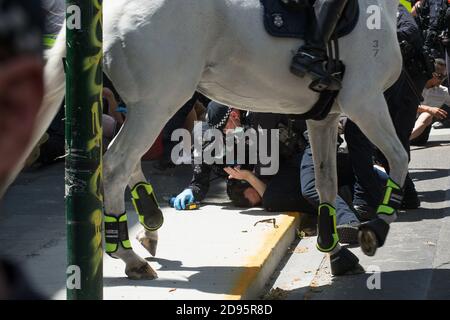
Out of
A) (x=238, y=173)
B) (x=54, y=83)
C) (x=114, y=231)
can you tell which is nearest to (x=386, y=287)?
(x=114, y=231)

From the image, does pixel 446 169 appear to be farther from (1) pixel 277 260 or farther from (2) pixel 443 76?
(1) pixel 277 260

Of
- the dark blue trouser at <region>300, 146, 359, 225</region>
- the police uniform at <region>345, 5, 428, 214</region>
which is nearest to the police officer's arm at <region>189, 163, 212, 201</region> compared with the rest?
the dark blue trouser at <region>300, 146, 359, 225</region>

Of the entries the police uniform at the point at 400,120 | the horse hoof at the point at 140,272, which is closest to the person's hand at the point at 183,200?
the police uniform at the point at 400,120

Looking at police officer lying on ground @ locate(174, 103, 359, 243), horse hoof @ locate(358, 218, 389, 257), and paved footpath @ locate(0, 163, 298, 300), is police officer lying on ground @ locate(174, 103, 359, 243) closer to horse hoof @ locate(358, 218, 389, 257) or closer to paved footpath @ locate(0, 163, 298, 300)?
paved footpath @ locate(0, 163, 298, 300)

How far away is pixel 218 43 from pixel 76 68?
1.71 meters

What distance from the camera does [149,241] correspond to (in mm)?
5965

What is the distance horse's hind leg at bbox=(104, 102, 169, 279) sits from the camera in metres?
5.08

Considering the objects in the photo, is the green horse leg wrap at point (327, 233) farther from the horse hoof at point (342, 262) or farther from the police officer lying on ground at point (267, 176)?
the police officer lying on ground at point (267, 176)

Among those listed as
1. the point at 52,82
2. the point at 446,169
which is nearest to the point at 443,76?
the point at 446,169

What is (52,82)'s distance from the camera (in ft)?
14.9

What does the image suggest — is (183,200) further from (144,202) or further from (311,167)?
(144,202)

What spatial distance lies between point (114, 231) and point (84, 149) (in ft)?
5.29

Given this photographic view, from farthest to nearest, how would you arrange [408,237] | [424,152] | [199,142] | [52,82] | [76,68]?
[424,152] < [199,142] < [408,237] < [52,82] < [76,68]

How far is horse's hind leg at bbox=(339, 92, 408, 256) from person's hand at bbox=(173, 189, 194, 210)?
2545mm
